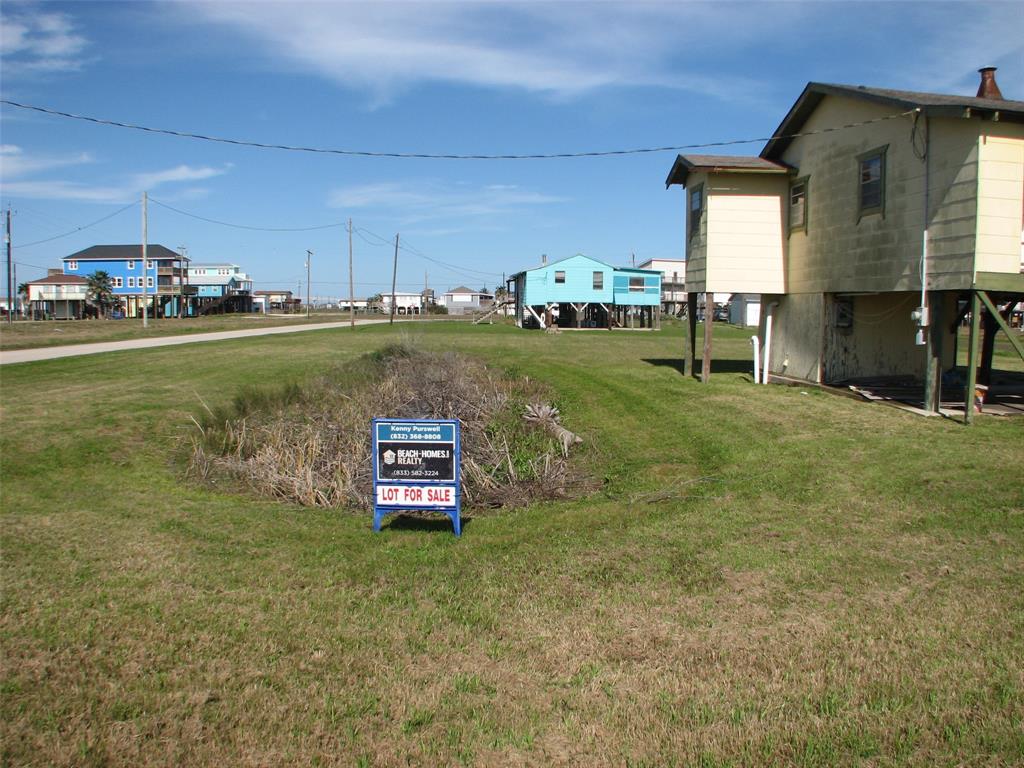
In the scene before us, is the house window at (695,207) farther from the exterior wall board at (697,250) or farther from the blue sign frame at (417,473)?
the blue sign frame at (417,473)

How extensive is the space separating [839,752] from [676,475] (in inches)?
289

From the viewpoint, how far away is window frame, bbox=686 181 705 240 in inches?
758

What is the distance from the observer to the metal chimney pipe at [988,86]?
16.6m

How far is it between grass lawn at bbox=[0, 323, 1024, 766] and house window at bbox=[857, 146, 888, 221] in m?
5.38

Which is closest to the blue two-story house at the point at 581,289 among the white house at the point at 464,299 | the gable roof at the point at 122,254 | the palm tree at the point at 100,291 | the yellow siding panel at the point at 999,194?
the yellow siding panel at the point at 999,194

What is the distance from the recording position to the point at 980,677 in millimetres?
4918

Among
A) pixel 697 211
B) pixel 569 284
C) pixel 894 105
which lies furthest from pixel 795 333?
pixel 569 284

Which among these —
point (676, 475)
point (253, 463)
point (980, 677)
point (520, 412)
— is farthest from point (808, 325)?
point (980, 677)

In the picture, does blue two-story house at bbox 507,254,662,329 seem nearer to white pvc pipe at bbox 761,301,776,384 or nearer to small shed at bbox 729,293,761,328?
small shed at bbox 729,293,761,328

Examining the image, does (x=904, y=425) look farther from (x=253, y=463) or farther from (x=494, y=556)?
(x=253, y=463)

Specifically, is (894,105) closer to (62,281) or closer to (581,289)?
(581,289)

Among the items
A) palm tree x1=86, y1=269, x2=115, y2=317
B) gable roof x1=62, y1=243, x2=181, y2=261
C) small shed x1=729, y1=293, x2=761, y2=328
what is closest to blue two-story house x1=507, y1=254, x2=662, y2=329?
small shed x1=729, y1=293, x2=761, y2=328

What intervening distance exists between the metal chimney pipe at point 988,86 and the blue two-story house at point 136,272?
9177 centimetres

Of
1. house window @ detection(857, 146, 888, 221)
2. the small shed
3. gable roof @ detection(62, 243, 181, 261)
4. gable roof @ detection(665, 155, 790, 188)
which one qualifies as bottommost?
the small shed
